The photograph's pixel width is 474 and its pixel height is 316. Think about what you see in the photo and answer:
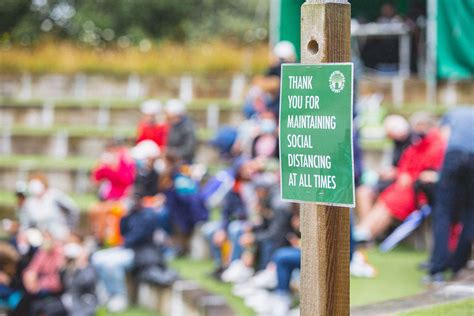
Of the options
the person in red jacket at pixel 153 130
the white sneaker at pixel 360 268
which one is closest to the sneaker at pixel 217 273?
the white sneaker at pixel 360 268

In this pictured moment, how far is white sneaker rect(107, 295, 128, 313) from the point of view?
33.1 feet

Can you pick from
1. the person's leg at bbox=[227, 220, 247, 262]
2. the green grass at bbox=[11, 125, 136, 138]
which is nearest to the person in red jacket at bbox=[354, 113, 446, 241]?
the person's leg at bbox=[227, 220, 247, 262]

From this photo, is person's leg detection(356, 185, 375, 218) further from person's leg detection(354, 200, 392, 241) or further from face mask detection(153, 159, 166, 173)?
face mask detection(153, 159, 166, 173)

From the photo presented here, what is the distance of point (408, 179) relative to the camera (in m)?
9.56

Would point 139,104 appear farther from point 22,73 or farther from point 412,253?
point 412,253

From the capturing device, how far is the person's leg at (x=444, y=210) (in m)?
7.88

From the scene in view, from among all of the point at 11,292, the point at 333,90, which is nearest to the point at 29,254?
the point at 11,292

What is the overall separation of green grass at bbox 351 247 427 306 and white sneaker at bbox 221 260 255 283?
1.14m

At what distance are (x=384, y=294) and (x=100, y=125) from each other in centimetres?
971

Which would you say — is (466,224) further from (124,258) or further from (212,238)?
(124,258)

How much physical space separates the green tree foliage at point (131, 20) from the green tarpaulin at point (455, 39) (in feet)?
33.6

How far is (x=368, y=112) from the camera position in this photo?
13125 millimetres

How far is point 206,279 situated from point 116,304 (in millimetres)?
1017

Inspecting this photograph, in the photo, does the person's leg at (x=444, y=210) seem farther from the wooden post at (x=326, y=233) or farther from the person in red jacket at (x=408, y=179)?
the wooden post at (x=326, y=233)
